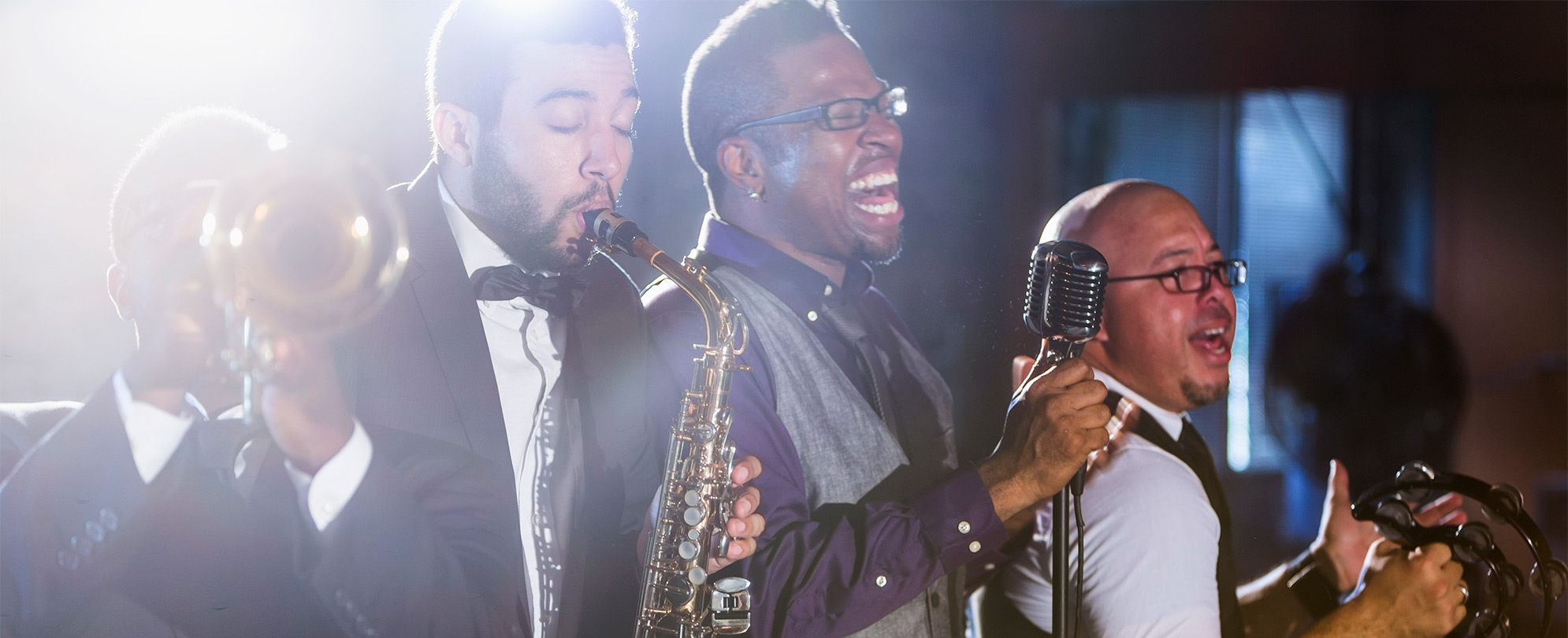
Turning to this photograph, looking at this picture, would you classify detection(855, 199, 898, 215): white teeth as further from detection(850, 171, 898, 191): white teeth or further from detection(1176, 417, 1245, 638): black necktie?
detection(1176, 417, 1245, 638): black necktie

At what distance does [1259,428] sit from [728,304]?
3463 millimetres

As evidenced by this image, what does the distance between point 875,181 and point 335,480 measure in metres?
1.36

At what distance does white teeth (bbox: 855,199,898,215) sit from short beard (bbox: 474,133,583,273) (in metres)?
0.70

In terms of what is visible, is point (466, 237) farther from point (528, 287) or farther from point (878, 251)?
point (878, 251)

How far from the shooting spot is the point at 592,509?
210 centimetres

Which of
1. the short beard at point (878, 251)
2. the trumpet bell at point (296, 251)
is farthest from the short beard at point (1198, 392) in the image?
the trumpet bell at point (296, 251)

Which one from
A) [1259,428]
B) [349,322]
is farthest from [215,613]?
[1259,428]

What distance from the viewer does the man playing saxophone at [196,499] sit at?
1860 millimetres

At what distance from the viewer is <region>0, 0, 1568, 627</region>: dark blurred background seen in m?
1.98

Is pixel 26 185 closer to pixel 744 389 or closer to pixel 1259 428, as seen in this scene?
pixel 744 389

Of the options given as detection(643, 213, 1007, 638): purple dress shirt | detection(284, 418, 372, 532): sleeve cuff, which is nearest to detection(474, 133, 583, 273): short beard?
detection(643, 213, 1007, 638): purple dress shirt

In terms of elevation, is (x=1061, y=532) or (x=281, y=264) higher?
(x=281, y=264)

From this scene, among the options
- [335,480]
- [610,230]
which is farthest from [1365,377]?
[335,480]

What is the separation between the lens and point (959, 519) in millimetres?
2033
